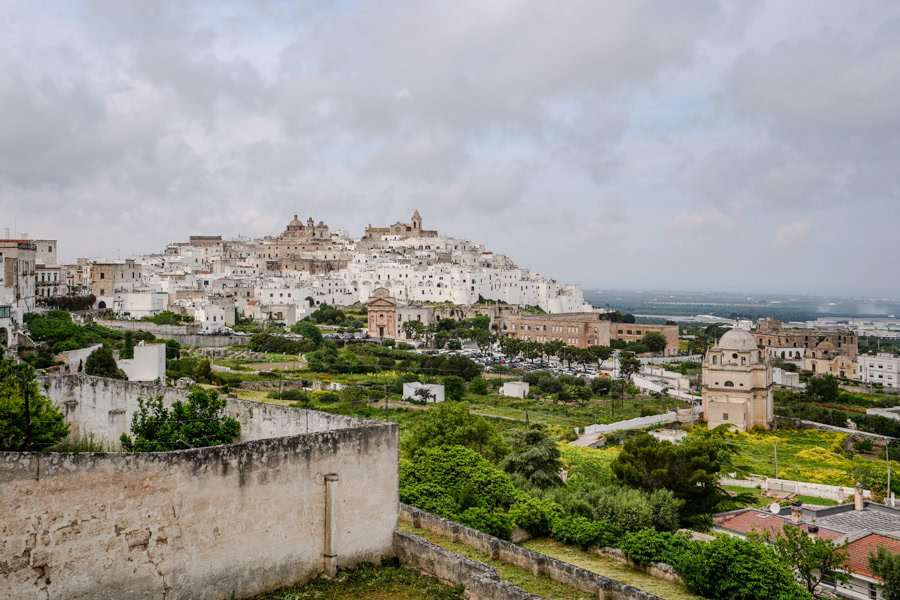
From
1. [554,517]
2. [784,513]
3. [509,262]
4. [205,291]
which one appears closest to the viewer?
[554,517]

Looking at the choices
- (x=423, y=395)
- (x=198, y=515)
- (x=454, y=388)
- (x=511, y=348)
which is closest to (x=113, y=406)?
(x=198, y=515)

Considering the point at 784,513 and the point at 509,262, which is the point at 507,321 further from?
A: the point at 784,513

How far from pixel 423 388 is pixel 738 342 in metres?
17.7

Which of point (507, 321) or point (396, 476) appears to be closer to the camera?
point (396, 476)

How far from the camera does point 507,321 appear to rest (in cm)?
7706

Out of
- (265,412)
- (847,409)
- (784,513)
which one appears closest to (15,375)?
(265,412)

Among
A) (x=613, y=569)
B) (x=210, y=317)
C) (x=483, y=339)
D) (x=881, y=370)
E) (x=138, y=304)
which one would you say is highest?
(x=138, y=304)

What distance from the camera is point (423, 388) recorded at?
135 feet

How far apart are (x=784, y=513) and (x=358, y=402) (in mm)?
22702

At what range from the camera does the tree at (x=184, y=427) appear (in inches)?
408

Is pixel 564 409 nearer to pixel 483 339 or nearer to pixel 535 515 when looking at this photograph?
pixel 483 339

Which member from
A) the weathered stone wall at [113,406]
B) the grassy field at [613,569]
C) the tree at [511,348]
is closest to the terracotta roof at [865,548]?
the grassy field at [613,569]

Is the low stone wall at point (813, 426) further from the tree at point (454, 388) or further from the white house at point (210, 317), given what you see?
the white house at point (210, 317)

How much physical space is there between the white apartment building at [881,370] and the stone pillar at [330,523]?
66.1 metres
